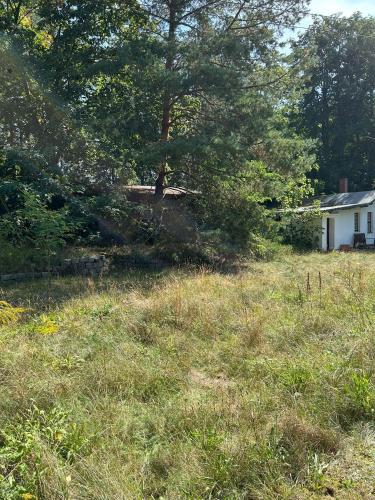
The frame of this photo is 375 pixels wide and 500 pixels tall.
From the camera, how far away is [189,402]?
349cm

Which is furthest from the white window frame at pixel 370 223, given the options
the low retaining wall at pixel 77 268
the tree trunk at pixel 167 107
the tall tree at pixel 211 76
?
the low retaining wall at pixel 77 268

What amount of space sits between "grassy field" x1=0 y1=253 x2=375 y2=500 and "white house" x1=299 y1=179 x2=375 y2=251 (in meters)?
16.5

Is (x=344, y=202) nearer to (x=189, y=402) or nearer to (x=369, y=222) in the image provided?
(x=369, y=222)

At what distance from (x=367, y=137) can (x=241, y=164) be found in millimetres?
24346

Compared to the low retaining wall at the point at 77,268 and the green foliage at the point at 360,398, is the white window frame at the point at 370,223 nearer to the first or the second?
the low retaining wall at the point at 77,268

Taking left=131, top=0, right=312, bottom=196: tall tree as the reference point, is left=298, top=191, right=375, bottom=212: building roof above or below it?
below

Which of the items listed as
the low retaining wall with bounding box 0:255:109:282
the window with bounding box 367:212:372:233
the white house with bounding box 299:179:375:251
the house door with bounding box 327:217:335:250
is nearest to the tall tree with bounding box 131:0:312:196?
the low retaining wall with bounding box 0:255:109:282

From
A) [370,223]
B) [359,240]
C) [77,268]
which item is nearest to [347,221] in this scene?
[359,240]

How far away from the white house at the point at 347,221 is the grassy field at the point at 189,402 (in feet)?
54.2

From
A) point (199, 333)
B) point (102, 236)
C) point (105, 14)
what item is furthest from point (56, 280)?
point (105, 14)

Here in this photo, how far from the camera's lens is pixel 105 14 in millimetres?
14492

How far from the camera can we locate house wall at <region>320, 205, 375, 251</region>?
22.0 metres

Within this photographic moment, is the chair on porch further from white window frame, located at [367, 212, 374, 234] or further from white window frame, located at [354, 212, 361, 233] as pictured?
white window frame, located at [367, 212, 374, 234]

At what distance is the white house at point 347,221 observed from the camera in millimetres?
22078
